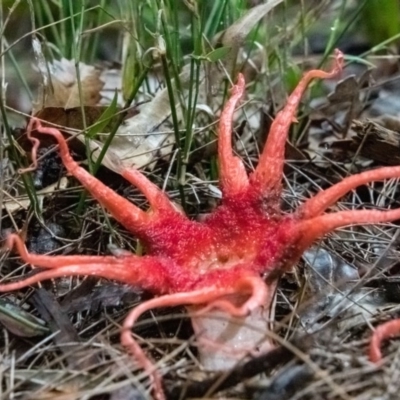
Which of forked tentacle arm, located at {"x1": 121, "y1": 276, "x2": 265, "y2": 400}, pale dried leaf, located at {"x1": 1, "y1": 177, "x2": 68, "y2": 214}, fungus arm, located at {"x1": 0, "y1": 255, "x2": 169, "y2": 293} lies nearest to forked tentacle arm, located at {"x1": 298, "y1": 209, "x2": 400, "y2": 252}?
forked tentacle arm, located at {"x1": 121, "y1": 276, "x2": 265, "y2": 400}

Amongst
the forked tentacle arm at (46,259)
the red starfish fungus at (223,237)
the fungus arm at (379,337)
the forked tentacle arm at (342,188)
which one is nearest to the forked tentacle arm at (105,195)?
the red starfish fungus at (223,237)

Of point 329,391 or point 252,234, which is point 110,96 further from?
point 329,391

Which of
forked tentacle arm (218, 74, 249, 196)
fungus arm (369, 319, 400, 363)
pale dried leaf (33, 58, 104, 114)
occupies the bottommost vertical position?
fungus arm (369, 319, 400, 363)

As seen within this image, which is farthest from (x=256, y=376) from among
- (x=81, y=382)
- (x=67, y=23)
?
(x=67, y=23)

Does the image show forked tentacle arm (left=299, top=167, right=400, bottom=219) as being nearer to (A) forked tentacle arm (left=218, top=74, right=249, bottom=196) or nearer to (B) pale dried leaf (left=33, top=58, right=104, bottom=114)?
(A) forked tentacle arm (left=218, top=74, right=249, bottom=196)

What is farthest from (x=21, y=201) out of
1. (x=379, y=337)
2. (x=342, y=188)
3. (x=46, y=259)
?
(x=379, y=337)

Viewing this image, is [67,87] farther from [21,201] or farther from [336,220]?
[336,220]

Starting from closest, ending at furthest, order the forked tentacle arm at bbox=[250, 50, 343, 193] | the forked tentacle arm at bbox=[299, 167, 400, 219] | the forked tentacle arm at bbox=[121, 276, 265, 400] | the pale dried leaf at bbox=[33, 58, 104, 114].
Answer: the forked tentacle arm at bbox=[121, 276, 265, 400], the forked tentacle arm at bbox=[299, 167, 400, 219], the forked tentacle arm at bbox=[250, 50, 343, 193], the pale dried leaf at bbox=[33, 58, 104, 114]

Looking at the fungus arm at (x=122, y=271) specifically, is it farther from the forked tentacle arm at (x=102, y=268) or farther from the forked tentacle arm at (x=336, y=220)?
the forked tentacle arm at (x=336, y=220)
